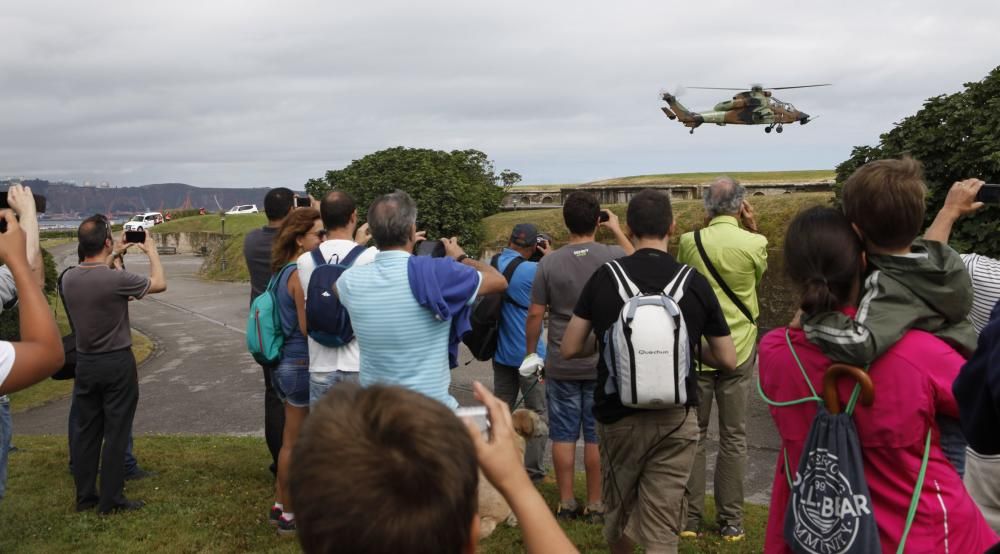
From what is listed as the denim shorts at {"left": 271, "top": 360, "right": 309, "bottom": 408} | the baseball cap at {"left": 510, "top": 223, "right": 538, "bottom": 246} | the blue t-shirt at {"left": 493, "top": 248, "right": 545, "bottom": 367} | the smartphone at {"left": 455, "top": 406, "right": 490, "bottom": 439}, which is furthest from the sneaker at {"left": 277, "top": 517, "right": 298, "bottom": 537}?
the smartphone at {"left": 455, "top": 406, "right": 490, "bottom": 439}

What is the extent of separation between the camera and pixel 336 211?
16.0ft

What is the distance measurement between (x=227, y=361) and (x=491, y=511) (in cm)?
1223

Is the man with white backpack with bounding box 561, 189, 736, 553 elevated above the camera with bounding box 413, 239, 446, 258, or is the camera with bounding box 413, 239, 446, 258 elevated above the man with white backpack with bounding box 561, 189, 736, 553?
the camera with bounding box 413, 239, 446, 258

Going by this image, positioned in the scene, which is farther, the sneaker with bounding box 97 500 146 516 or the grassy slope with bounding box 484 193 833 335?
the grassy slope with bounding box 484 193 833 335

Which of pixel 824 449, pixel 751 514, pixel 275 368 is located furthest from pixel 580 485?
pixel 824 449

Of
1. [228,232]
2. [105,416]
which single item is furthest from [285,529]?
[228,232]

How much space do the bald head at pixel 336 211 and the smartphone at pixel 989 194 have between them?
3.36 m

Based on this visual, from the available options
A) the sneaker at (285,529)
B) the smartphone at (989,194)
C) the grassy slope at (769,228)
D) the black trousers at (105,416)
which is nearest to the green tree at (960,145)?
the grassy slope at (769,228)

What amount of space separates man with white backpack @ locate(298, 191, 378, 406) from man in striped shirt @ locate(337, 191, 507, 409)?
41 cm

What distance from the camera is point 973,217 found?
7.49 metres

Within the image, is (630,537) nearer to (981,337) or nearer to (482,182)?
(981,337)

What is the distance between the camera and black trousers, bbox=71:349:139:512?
Result: 5.62m

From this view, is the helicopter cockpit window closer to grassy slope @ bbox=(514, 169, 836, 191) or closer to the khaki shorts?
grassy slope @ bbox=(514, 169, 836, 191)

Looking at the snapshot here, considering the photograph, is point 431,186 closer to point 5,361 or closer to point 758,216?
point 758,216
